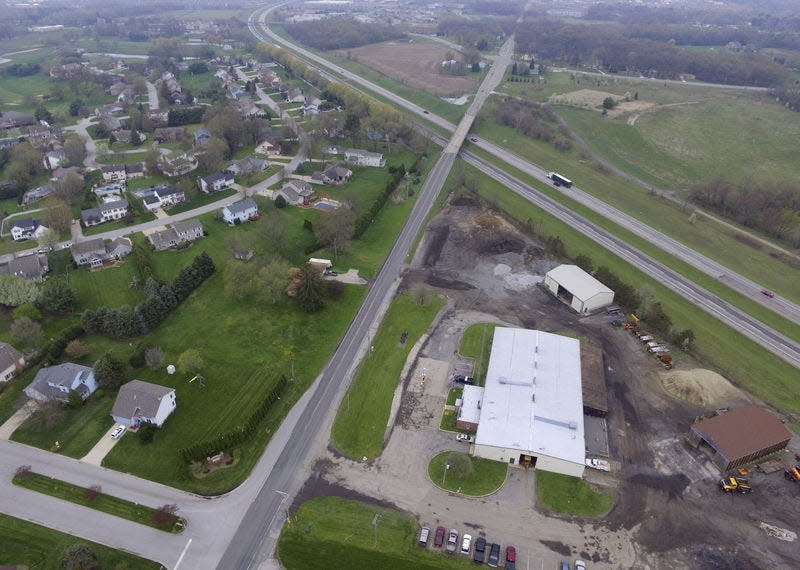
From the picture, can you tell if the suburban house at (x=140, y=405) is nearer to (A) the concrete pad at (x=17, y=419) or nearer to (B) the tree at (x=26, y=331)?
(A) the concrete pad at (x=17, y=419)

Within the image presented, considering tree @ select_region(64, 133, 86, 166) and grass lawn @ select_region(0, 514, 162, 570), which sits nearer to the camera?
grass lawn @ select_region(0, 514, 162, 570)

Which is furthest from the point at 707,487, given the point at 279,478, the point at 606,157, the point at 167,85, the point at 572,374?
the point at 167,85

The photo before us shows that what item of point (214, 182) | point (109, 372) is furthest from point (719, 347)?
point (214, 182)

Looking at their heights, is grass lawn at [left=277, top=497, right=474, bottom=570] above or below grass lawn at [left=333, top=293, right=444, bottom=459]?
above

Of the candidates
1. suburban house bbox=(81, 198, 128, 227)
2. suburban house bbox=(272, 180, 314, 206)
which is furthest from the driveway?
suburban house bbox=(272, 180, 314, 206)

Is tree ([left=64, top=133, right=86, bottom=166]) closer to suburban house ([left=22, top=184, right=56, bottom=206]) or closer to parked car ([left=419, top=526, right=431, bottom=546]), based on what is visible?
suburban house ([left=22, top=184, right=56, bottom=206])

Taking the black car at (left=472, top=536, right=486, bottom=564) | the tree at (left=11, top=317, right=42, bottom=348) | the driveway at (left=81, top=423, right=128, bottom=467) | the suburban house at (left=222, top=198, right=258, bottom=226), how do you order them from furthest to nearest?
the suburban house at (left=222, top=198, right=258, bottom=226) → the tree at (left=11, top=317, right=42, bottom=348) → the driveway at (left=81, top=423, right=128, bottom=467) → the black car at (left=472, top=536, right=486, bottom=564)
